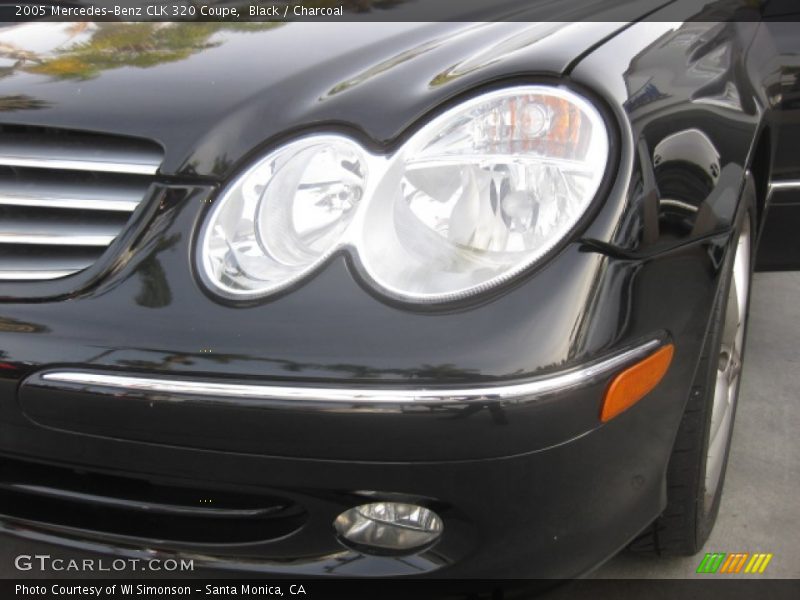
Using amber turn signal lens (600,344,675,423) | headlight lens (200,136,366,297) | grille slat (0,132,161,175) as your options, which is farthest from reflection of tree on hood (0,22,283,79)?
amber turn signal lens (600,344,675,423)

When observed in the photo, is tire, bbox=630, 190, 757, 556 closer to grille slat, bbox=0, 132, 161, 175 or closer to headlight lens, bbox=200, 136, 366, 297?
headlight lens, bbox=200, 136, 366, 297

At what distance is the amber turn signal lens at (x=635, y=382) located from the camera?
54.1 inches

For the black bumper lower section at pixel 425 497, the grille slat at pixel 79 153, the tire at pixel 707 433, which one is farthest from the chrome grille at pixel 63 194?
the tire at pixel 707 433

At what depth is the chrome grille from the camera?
4.94 feet

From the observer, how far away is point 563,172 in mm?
1407

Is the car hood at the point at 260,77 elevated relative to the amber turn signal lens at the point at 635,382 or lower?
elevated

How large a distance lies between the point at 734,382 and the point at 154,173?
4.83ft

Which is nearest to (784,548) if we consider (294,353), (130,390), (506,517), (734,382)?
(734,382)

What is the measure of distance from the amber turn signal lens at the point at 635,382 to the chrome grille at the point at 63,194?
2.52 ft

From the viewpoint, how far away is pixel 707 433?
5.73 feet

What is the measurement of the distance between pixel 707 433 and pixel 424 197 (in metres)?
0.72

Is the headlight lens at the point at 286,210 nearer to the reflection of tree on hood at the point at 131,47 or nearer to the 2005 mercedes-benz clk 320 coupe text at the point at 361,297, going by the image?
the 2005 mercedes-benz clk 320 coupe text at the point at 361,297

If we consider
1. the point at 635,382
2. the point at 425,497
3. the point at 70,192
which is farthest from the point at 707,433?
the point at 70,192

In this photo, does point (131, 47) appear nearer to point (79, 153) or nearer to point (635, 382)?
point (79, 153)
